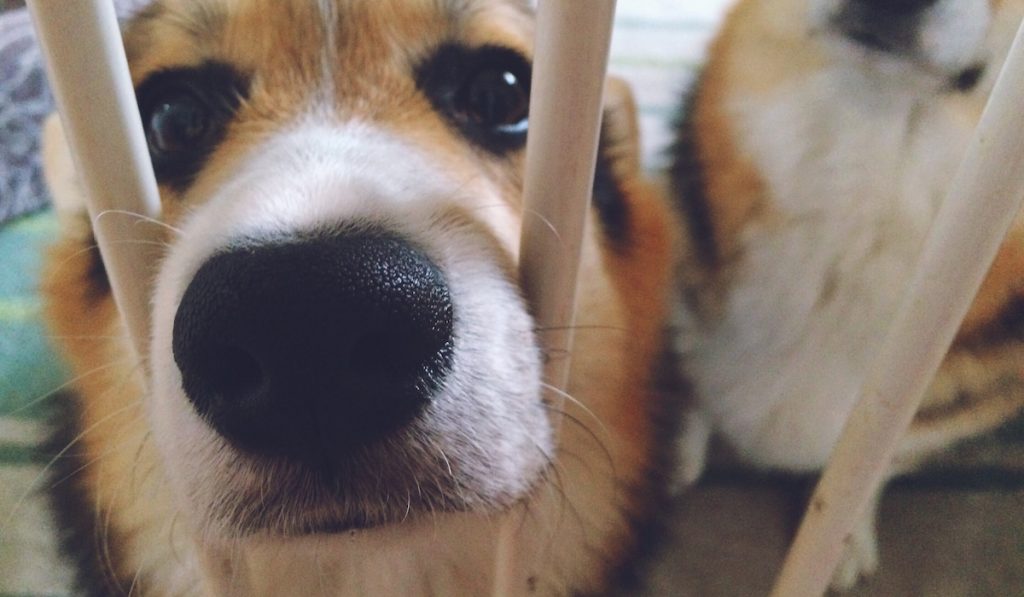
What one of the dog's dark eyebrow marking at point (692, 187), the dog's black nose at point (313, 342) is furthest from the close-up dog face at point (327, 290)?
the dog's dark eyebrow marking at point (692, 187)

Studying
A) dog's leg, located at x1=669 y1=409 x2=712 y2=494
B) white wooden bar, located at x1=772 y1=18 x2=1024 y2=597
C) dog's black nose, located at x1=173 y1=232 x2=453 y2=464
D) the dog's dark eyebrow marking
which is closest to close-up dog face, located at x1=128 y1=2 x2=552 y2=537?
dog's black nose, located at x1=173 y1=232 x2=453 y2=464

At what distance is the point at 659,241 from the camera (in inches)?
37.8

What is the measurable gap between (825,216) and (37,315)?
37.4 inches

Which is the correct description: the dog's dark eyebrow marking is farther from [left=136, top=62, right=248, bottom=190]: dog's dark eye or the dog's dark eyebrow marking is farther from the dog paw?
[left=136, top=62, right=248, bottom=190]: dog's dark eye

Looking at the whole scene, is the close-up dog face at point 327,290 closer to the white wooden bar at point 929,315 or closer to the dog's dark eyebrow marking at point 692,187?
the white wooden bar at point 929,315

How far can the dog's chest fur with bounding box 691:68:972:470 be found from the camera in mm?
812

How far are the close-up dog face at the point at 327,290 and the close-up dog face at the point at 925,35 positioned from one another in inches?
13.6

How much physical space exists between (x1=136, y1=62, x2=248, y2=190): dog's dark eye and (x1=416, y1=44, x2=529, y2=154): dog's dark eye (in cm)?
18

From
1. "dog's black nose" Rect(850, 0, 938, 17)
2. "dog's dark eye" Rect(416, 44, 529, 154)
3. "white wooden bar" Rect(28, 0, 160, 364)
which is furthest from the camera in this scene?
"dog's dark eye" Rect(416, 44, 529, 154)

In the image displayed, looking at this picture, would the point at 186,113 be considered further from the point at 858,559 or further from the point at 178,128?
the point at 858,559

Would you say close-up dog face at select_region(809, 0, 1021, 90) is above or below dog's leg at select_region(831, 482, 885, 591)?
above

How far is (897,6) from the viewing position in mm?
683

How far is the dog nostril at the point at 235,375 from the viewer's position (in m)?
0.44

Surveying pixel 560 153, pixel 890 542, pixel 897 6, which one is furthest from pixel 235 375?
pixel 890 542
